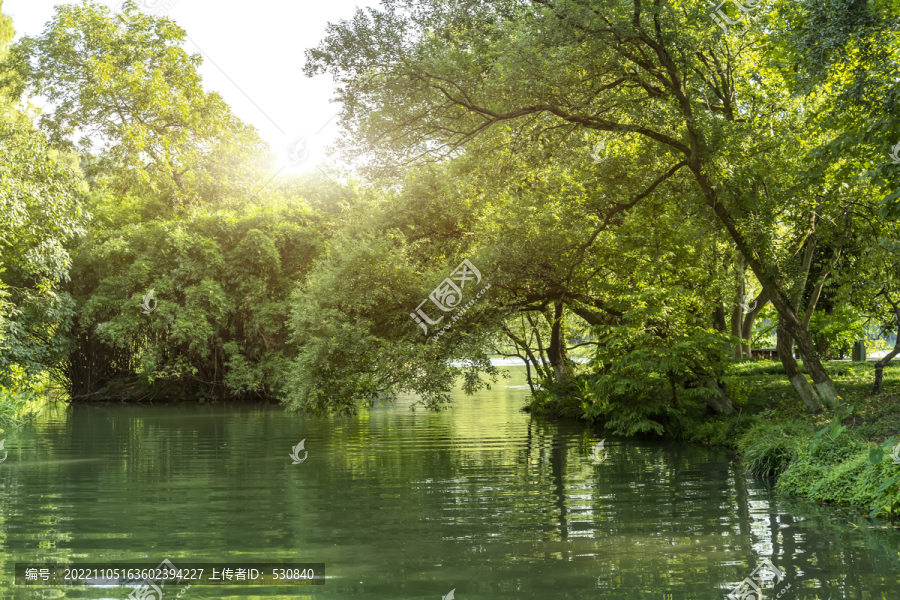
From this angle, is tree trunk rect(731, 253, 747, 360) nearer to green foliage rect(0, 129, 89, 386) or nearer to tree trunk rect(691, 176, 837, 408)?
tree trunk rect(691, 176, 837, 408)

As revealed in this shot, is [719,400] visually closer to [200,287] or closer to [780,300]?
[780,300]

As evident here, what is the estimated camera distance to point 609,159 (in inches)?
682

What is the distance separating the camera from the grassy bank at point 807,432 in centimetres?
957

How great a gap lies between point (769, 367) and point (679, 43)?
12.3 m

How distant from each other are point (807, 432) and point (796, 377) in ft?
11.0

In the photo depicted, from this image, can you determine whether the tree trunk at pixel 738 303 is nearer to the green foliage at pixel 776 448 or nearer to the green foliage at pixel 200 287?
the green foliage at pixel 776 448

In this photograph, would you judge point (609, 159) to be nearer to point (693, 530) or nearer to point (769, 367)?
point (769, 367)

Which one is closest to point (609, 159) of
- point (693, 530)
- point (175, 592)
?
point (693, 530)

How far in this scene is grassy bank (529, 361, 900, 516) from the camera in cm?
957

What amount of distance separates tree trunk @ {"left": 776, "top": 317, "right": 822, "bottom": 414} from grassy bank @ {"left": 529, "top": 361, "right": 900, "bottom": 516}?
0.31 meters

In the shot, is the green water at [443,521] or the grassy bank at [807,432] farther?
the grassy bank at [807,432]

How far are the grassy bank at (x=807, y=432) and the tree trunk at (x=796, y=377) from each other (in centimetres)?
31

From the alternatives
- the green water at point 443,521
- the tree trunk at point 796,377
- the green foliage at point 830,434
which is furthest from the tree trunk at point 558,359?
the green foliage at point 830,434

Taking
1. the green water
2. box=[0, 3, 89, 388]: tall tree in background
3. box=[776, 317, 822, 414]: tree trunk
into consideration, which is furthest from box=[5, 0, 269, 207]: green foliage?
box=[776, 317, 822, 414]: tree trunk
